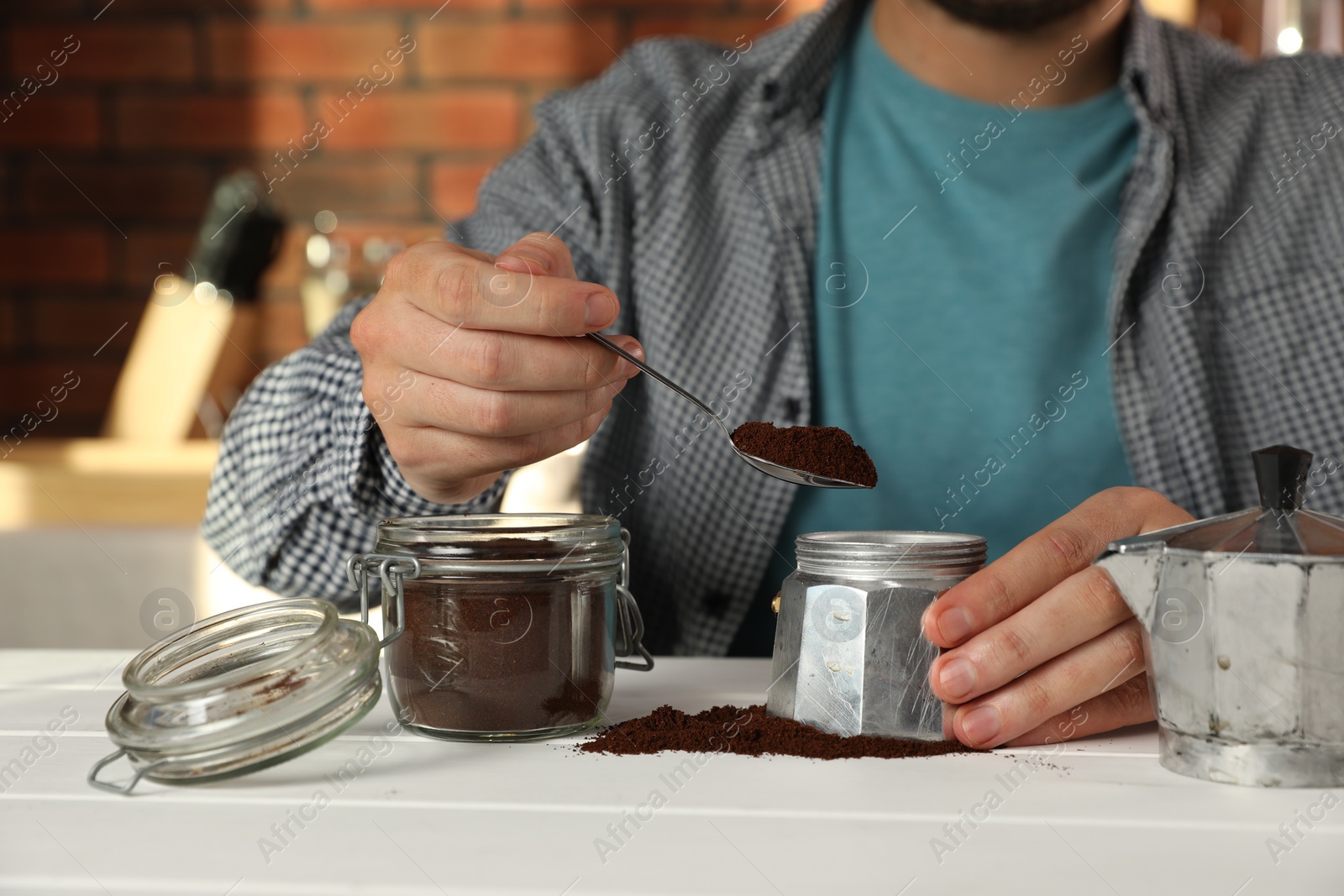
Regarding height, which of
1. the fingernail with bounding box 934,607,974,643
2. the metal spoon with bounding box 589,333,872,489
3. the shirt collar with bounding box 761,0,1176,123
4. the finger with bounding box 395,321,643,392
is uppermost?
the shirt collar with bounding box 761,0,1176,123

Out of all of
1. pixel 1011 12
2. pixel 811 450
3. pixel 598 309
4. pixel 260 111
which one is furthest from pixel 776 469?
pixel 260 111

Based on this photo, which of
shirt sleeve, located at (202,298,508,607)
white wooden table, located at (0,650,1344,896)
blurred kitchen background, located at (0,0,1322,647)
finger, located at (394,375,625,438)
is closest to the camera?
white wooden table, located at (0,650,1344,896)

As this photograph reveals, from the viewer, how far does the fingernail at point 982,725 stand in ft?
1.80

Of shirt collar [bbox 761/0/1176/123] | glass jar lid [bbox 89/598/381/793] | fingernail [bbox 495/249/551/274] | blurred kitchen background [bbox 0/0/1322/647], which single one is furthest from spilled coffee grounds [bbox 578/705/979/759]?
blurred kitchen background [bbox 0/0/1322/647]

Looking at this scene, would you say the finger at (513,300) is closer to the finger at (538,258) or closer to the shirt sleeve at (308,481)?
the finger at (538,258)

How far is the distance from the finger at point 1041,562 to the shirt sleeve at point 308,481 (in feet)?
1.34

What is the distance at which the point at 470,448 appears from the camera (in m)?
0.69

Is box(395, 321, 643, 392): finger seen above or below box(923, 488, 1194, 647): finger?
above

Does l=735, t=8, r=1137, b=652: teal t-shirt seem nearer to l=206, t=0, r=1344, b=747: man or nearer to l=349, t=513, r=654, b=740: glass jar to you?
l=206, t=0, r=1344, b=747: man

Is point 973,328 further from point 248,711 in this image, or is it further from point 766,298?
point 248,711

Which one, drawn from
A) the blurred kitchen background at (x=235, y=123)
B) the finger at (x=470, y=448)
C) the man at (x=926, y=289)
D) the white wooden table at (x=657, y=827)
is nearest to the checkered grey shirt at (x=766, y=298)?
the man at (x=926, y=289)

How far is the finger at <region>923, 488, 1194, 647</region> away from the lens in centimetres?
54

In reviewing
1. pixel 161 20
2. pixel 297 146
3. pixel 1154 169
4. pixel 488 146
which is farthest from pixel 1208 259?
pixel 161 20

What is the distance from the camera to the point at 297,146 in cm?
191
